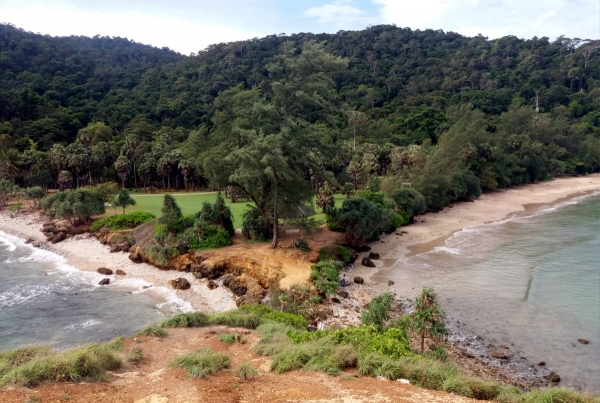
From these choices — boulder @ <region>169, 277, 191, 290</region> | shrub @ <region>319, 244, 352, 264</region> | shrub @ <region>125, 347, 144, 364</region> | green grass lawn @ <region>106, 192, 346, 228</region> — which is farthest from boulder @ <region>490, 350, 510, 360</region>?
green grass lawn @ <region>106, 192, 346, 228</region>

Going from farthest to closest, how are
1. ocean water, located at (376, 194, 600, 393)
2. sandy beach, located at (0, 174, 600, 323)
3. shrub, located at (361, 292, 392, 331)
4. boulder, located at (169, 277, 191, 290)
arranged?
boulder, located at (169, 277, 191, 290) → sandy beach, located at (0, 174, 600, 323) → ocean water, located at (376, 194, 600, 393) → shrub, located at (361, 292, 392, 331)

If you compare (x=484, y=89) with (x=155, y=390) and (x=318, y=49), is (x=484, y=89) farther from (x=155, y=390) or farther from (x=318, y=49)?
(x=155, y=390)

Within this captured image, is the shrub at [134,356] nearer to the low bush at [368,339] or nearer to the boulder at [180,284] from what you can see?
the low bush at [368,339]

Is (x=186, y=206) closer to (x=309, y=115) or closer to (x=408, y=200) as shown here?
(x=309, y=115)

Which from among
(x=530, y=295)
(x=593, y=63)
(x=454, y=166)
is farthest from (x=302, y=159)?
(x=593, y=63)

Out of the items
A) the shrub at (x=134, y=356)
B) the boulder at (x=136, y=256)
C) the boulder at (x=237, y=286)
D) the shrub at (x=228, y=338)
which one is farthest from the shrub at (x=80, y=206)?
the shrub at (x=228, y=338)

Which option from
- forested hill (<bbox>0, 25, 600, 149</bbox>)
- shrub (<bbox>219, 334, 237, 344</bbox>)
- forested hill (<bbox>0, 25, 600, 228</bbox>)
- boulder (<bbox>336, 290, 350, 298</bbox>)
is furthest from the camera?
forested hill (<bbox>0, 25, 600, 149</bbox>)

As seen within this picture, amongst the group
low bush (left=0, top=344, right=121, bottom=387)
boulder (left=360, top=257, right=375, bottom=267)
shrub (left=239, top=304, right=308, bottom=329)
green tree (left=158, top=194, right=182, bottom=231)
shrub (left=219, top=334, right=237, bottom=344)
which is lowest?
boulder (left=360, top=257, right=375, bottom=267)

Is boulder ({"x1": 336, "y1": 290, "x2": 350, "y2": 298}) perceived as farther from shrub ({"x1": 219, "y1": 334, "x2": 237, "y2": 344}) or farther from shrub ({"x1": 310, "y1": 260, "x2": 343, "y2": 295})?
shrub ({"x1": 219, "y1": 334, "x2": 237, "y2": 344})
